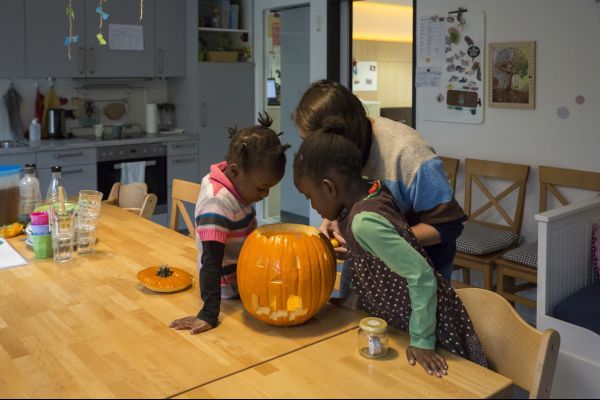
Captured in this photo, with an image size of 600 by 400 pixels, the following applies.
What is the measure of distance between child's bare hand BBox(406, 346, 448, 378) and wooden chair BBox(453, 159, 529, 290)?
2226 millimetres

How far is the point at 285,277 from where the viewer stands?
147 centimetres

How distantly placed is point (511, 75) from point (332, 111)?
2496 mm

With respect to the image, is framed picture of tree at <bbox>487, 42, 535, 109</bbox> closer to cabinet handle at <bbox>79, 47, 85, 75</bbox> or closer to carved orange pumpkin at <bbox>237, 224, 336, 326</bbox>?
carved orange pumpkin at <bbox>237, 224, 336, 326</bbox>

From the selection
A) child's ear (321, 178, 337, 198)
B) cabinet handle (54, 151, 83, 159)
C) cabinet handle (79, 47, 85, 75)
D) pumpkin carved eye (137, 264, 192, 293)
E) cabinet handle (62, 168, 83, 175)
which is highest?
cabinet handle (79, 47, 85, 75)

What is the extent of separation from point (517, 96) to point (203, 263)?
2.79m

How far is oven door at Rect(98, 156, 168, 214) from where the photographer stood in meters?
5.10

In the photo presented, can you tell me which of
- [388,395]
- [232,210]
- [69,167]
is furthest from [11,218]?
[69,167]

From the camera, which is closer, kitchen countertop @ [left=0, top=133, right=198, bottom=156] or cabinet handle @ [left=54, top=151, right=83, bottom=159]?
kitchen countertop @ [left=0, top=133, right=198, bottom=156]

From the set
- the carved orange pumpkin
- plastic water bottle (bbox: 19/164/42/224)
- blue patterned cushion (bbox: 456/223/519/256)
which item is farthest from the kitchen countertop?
the carved orange pumpkin

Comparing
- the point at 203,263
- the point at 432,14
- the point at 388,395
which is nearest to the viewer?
the point at 388,395

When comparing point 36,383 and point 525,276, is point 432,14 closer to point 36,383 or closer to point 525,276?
point 525,276

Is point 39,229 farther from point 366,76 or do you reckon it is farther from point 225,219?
point 366,76

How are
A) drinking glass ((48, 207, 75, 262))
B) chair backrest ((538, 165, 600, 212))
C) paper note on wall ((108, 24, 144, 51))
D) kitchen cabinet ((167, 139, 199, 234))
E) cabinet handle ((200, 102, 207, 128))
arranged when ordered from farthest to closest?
cabinet handle ((200, 102, 207, 128)), kitchen cabinet ((167, 139, 199, 234)), paper note on wall ((108, 24, 144, 51)), chair backrest ((538, 165, 600, 212)), drinking glass ((48, 207, 75, 262))

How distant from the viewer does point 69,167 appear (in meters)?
4.88
